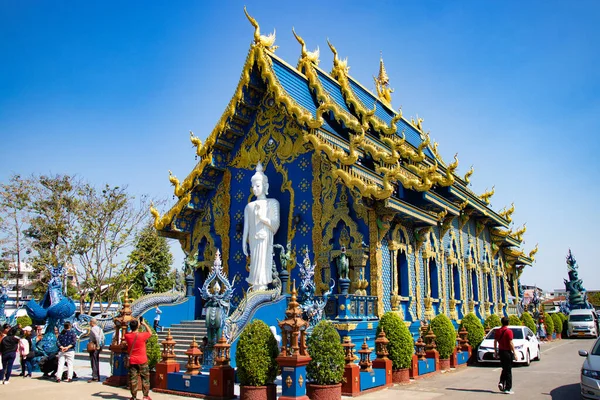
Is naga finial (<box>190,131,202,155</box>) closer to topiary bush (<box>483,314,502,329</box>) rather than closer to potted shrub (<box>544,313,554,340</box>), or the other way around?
topiary bush (<box>483,314,502,329</box>)

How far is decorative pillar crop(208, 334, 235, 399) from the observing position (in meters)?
9.57

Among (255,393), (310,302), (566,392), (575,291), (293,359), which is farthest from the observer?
(575,291)

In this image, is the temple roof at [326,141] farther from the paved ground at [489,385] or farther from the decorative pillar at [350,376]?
the decorative pillar at [350,376]

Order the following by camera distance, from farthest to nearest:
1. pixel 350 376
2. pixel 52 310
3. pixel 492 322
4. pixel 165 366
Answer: pixel 492 322 < pixel 52 310 < pixel 165 366 < pixel 350 376

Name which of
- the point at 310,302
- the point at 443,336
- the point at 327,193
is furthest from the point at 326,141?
the point at 443,336

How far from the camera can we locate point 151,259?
32.6m

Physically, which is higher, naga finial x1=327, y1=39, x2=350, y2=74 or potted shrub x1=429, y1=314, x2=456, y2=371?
naga finial x1=327, y1=39, x2=350, y2=74

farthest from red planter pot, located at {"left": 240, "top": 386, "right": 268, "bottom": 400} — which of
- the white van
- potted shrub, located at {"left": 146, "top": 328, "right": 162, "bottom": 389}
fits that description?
the white van

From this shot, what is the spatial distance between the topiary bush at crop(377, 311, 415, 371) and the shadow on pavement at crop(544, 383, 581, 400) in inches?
114

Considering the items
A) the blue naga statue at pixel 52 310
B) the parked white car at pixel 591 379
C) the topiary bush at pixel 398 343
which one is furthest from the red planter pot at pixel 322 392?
the blue naga statue at pixel 52 310

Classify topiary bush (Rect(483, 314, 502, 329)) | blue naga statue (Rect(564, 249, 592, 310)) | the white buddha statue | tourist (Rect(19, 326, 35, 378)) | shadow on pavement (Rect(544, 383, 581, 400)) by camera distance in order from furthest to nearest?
blue naga statue (Rect(564, 249, 592, 310))
topiary bush (Rect(483, 314, 502, 329))
the white buddha statue
tourist (Rect(19, 326, 35, 378))
shadow on pavement (Rect(544, 383, 581, 400))

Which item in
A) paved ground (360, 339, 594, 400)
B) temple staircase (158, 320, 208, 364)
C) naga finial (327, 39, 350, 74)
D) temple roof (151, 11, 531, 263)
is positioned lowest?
paved ground (360, 339, 594, 400)

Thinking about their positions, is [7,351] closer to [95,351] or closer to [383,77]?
[95,351]

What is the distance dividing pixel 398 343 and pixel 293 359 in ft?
12.7
